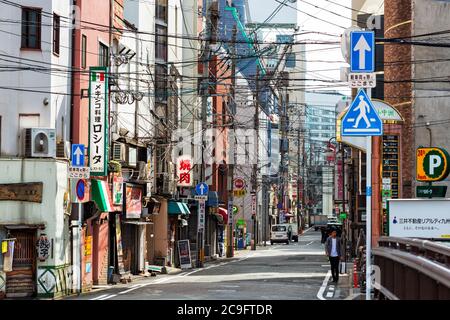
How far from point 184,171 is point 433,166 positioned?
65.1 ft

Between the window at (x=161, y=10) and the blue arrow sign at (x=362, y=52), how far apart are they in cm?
3685

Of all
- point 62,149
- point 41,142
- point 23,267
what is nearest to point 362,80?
point 41,142

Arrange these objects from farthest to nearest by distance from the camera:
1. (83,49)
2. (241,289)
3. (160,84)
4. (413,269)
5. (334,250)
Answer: (160,84) < (83,49) < (334,250) < (241,289) < (413,269)

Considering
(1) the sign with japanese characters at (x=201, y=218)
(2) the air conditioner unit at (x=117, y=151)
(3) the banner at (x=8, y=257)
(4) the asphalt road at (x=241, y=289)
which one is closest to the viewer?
(4) the asphalt road at (x=241, y=289)

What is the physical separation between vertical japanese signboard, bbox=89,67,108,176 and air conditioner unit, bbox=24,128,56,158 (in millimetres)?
2319

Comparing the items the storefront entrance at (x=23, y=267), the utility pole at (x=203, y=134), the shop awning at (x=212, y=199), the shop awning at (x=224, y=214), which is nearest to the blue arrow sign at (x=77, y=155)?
the storefront entrance at (x=23, y=267)

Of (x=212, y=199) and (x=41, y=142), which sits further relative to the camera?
(x=212, y=199)

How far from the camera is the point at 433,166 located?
125 ft

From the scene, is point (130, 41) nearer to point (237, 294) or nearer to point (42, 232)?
point (42, 232)

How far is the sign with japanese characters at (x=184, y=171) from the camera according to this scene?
53.9m

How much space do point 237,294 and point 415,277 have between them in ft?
44.8

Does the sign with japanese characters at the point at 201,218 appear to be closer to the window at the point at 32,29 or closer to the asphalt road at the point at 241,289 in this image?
the asphalt road at the point at 241,289

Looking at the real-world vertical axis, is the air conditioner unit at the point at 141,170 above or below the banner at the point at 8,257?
above

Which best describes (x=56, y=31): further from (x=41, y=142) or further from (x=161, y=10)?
(x=161, y=10)
